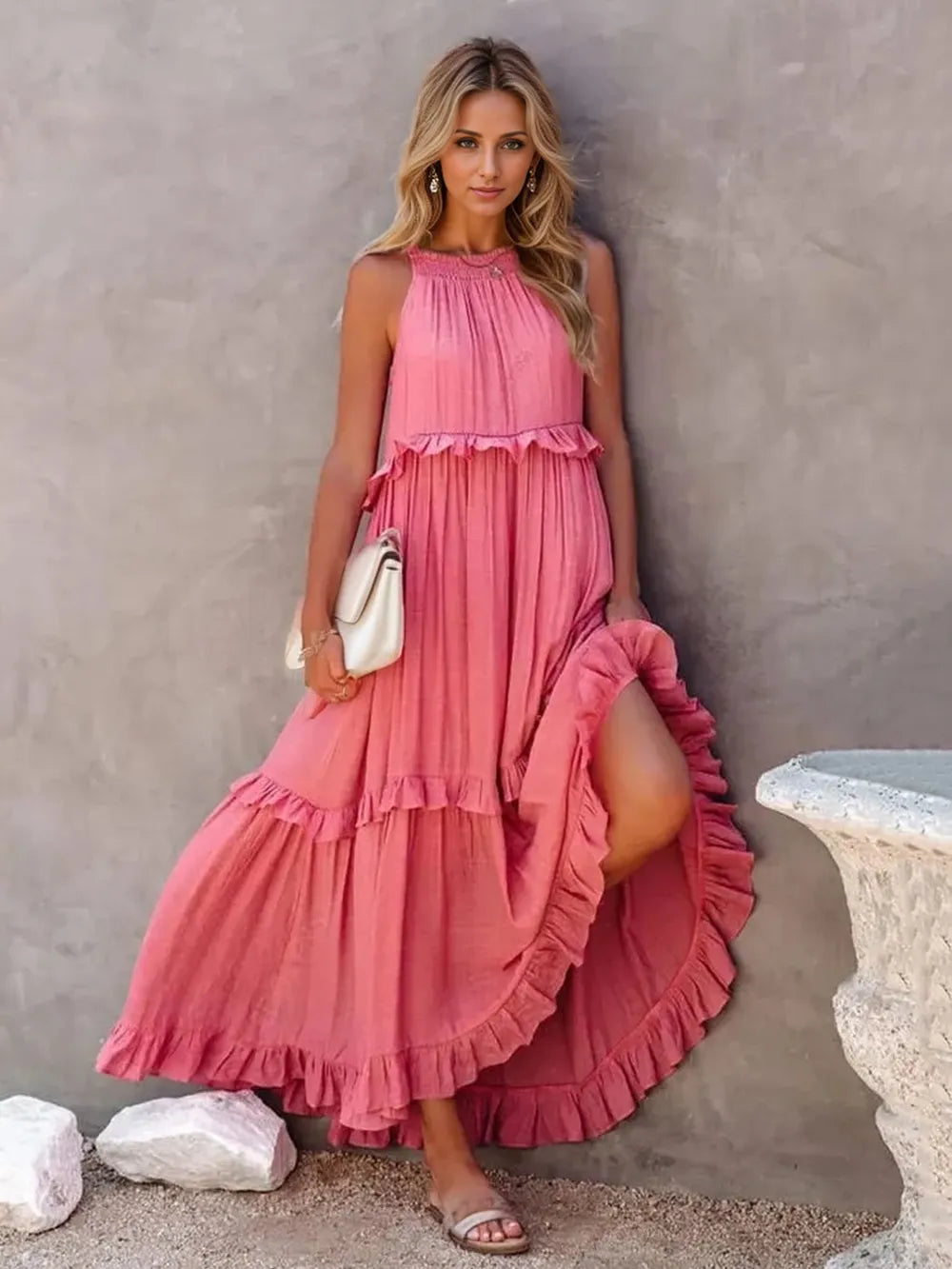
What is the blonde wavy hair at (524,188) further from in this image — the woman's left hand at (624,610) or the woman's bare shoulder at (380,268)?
the woman's left hand at (624,610)

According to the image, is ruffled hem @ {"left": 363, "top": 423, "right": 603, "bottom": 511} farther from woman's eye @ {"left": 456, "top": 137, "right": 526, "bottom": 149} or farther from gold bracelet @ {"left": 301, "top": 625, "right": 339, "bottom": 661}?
woman's eye @ {"left": 456, "top": 137, "right": 526, "bottom": 149}

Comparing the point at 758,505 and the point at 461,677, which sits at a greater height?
the point at 758,505

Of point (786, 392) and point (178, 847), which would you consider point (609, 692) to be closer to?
point (786, 392)

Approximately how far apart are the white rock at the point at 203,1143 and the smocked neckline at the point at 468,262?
5.54 ft

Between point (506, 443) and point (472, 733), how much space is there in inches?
21.0

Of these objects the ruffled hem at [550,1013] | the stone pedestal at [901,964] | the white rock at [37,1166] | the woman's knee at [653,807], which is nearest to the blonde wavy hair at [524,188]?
the ruffled hem at [550,1013]

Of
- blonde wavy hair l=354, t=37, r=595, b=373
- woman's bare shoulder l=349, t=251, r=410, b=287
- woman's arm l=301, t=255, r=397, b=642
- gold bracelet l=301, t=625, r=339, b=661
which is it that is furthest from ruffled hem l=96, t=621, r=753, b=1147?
woman's bare shoulder l=349, t=251, r=410, b=287

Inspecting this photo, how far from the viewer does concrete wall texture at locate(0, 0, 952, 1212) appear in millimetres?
2857

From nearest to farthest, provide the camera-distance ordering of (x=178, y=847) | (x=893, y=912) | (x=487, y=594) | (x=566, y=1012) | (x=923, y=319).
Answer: (x=893, y=912)
(x=923, y=319)
(x=487, y=594)
(x=566, y=1012)
(x=178, y=847)

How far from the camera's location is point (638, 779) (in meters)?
2.84

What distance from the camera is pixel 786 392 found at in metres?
2.93

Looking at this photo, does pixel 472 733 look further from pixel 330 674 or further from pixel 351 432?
pixel 351 432

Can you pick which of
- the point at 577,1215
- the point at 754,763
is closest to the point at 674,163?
the point at 754,763

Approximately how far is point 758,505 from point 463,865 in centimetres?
85
